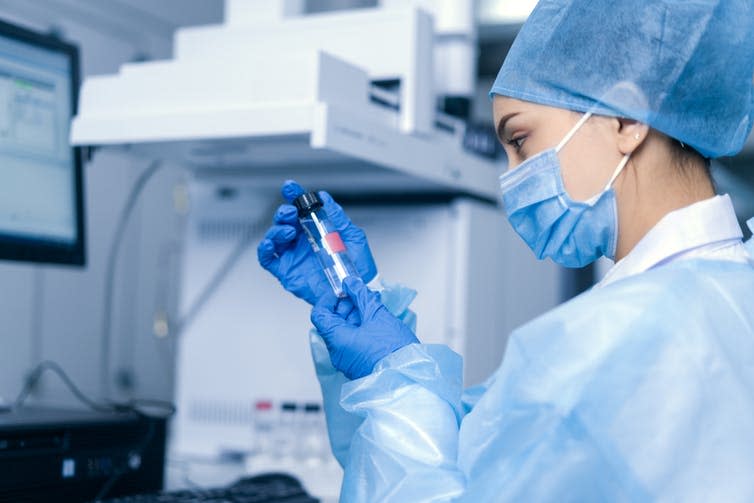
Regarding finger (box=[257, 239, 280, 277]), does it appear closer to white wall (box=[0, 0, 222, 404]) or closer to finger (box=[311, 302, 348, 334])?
finger (box=[311, 302, 348, 334])

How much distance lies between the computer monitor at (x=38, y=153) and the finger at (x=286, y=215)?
1.31 ft

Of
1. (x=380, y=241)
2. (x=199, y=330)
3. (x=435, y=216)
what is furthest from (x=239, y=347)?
(x=435, y=216)

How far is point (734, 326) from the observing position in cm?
86

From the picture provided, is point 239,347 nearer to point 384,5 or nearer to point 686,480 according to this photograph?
point 384,5

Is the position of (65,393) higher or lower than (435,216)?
lower

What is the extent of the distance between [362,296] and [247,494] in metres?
→ 0.31

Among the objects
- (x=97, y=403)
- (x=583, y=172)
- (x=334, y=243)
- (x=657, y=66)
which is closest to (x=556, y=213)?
(x=583, y=172)

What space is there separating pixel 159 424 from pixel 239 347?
16.2 inches

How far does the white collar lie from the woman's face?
76 mm

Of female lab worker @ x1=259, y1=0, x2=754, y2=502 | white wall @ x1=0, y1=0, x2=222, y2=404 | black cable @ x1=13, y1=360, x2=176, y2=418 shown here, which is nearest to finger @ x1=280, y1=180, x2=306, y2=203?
female lab worker @ x1=259, y1=0, x2=754, y2=502

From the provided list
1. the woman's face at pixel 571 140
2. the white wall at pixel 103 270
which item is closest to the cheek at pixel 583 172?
the woman's face at pixel 571 140

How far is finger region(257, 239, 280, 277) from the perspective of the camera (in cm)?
115

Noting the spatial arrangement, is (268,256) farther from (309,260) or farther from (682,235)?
(682,235)

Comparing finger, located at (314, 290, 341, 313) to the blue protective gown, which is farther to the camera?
finger, located at (314, 290, 341, 313)
